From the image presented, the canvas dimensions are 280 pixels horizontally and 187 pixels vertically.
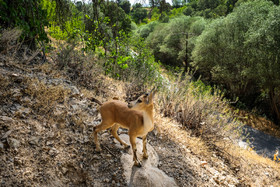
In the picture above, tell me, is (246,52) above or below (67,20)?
Result: below

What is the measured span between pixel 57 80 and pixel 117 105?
202cm

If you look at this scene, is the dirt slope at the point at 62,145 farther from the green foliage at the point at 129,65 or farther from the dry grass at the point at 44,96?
the green foliage at the point at 129,65

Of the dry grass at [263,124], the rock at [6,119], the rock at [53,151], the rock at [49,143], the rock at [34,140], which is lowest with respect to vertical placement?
the dry grass at [263,124]

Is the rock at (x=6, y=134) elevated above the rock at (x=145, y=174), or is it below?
above

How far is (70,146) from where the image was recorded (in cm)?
270

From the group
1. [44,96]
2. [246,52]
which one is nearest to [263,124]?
[246,52]

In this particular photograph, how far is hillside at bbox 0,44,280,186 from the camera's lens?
7.41 feet

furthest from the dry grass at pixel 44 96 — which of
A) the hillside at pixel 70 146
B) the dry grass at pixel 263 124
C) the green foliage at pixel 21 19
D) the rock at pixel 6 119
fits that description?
the dry grass at pixel 263 124

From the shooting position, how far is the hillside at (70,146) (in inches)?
89.0

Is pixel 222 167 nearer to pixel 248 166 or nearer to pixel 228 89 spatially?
pixel 248 166

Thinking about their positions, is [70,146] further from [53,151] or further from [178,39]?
[178,39]

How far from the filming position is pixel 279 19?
34.5 feet

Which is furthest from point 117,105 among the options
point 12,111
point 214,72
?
point 214,72

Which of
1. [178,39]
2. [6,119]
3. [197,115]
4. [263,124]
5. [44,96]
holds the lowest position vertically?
[263,124]
